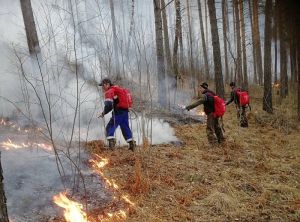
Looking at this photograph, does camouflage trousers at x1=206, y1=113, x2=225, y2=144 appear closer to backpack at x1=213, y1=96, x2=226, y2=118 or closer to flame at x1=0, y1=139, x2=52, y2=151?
backpack at x1=213, y1=96, x2=226, y2=118

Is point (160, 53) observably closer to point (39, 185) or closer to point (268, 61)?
point (268, 61)

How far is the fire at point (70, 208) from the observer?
505 cm

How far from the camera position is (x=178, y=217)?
5336 mm

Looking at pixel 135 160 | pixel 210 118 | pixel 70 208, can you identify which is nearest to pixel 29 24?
pixel 210 118

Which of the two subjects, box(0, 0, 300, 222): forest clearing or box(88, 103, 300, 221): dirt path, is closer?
box(0, 0, 300, 222): forest clearing

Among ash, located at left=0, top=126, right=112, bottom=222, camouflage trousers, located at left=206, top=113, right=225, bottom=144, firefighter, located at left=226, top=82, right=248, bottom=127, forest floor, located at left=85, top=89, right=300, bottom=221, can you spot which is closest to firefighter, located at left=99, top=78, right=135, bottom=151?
forest floor, located at left=85, top=89, right=300, bottom=221

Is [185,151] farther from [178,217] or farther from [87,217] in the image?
[87,217]

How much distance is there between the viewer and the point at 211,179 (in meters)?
6.81

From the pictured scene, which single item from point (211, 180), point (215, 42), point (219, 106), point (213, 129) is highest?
point (215, 42)

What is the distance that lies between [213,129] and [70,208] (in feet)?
16.3

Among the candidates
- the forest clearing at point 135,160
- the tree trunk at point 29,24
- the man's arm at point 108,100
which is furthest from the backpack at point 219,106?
the tree trunk at point 29,24

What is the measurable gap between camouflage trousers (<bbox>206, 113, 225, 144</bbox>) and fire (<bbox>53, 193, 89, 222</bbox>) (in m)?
4.72

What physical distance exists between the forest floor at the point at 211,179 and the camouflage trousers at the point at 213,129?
192 mm

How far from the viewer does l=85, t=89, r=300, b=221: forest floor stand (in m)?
5.50
